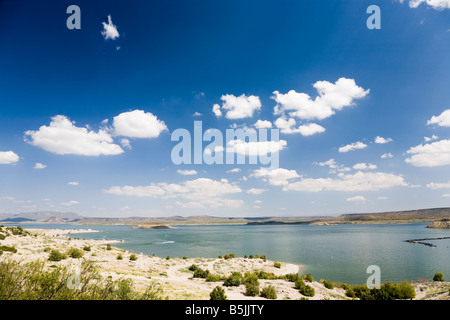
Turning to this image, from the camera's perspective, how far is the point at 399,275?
120ft

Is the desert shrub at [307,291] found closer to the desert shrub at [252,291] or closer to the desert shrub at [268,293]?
the desert shrub at [268,293]

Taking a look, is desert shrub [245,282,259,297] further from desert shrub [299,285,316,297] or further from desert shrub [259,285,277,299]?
desert shrub [299,285,316,297]

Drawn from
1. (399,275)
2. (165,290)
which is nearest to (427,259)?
(399,275)

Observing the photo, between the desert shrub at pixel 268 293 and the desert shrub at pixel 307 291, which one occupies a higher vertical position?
the desert shrub at pixel 268 293

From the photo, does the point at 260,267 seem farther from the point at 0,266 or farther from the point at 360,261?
the point at 0,266

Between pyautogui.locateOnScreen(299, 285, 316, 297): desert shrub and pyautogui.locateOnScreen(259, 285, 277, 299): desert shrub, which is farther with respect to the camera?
pyautogui.locateOnScreen(299, 285, 316, 297): desert shrub

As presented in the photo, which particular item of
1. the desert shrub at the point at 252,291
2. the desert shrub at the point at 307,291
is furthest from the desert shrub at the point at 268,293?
the desert shrub at the point at 307,291

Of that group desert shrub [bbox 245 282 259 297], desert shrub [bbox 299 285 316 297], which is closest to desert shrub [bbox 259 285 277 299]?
desert shrub [bbox 245 282 259 297]

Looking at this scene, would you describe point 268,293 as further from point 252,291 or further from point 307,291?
point 307,291

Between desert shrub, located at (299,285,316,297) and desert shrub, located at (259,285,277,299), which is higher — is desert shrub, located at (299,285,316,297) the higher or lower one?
the lower one

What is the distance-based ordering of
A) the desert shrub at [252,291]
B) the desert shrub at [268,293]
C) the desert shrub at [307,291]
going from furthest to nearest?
the desert shrub at [307,291] → the desert shrub at [252,291] → the desert shrub at [268,293]
